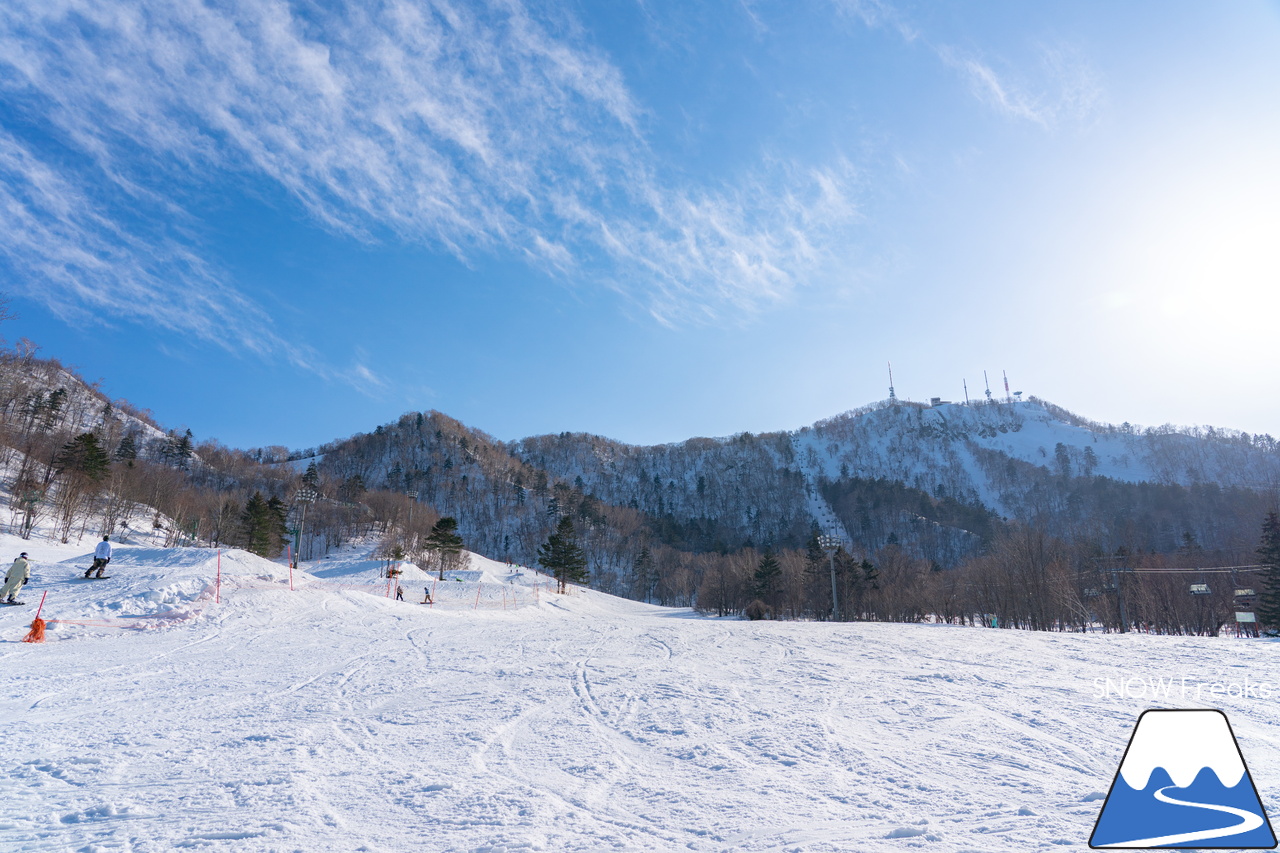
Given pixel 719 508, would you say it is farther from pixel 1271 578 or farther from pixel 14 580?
pixel 14 580

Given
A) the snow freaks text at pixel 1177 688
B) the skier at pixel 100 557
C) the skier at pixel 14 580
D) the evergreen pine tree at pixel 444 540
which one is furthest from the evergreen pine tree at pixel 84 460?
→ the snow freaks text at pixel 1177 688

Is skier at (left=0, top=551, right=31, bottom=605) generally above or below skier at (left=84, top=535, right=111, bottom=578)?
below

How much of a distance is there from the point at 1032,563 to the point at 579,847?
5682 cm

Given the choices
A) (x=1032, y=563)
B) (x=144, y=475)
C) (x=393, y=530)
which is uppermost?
(x=144, y=475)

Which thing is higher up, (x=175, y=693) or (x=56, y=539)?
(x=56, y=539)

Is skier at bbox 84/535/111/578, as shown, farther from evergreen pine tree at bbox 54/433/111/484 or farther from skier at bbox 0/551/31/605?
evergreen pine tree at bbox 54/433/111/484

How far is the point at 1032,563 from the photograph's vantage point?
4853 centimetres

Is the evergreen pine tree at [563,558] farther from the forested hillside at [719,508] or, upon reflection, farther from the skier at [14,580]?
the skier at [14,580]

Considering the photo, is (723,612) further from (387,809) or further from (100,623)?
(387,809)

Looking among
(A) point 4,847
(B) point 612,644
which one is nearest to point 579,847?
(A) point 4,847

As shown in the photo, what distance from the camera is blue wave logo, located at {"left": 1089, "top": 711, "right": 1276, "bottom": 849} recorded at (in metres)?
3.06

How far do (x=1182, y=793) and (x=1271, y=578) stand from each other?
47731mm

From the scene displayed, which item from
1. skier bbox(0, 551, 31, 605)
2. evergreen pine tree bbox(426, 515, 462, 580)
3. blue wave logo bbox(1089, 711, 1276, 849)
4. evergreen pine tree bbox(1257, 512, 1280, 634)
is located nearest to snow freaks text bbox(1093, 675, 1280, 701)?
blue wave logo bbox(1089, 711, 1276, 849)

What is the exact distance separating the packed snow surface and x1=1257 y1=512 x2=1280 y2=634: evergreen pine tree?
32074mm
